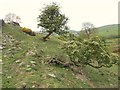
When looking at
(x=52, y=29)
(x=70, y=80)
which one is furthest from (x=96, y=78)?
(x=52, y=29)

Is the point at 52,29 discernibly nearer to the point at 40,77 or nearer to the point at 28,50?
the point at 28,50

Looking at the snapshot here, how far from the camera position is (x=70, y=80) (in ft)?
120

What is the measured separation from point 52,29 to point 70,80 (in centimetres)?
2024

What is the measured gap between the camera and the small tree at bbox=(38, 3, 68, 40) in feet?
179

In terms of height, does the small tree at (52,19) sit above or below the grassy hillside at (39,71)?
above

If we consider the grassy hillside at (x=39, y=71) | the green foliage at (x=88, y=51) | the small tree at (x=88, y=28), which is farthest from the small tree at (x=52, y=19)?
the small tree at (x=88, y=28)

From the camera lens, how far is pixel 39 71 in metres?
36.3

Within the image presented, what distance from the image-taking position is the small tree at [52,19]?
2144 inches

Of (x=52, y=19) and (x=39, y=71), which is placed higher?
(x=52, y=19)

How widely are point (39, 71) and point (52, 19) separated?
2058 cm

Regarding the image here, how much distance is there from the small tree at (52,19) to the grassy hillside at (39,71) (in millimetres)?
3454

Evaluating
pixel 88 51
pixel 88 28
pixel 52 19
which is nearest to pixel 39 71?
pixel 88 51

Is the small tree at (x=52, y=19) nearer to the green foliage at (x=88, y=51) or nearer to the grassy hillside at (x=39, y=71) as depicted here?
the grassy hillside at (x=39, y=71)

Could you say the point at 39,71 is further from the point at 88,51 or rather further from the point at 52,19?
the point at 52,19
